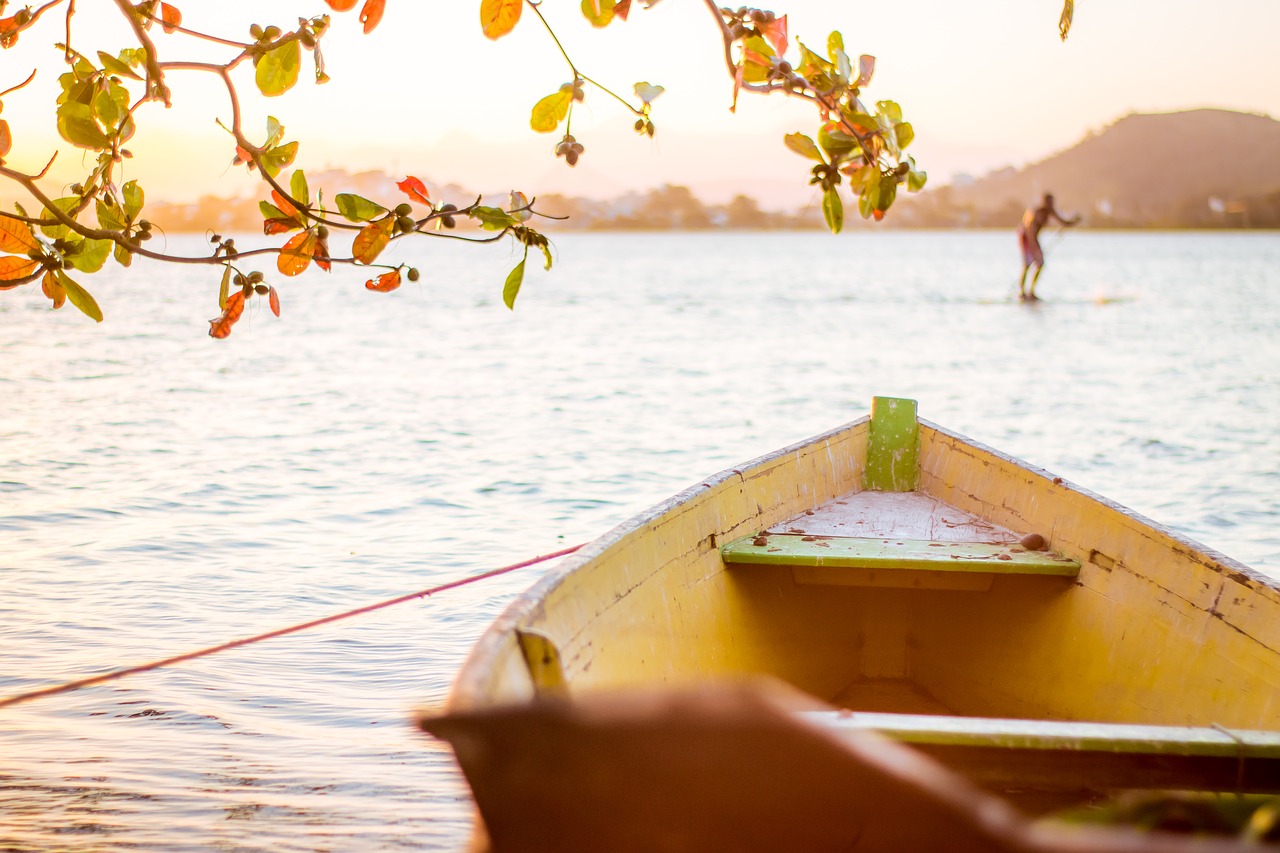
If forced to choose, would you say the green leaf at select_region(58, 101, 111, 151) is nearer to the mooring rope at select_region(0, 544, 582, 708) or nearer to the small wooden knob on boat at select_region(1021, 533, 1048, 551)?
the mooring rope at select_region(0, 544, 582, 708)

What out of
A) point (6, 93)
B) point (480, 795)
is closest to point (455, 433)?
point (6, 93)

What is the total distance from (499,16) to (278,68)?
628 millimetres

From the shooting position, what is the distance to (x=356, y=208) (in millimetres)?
2543

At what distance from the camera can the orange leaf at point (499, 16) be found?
2238mm

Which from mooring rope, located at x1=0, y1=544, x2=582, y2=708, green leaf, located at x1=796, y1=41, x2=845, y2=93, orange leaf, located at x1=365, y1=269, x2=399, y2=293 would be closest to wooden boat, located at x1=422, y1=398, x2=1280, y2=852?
mooring rope, located at x1=0, y1=544, x2=582, y2=708

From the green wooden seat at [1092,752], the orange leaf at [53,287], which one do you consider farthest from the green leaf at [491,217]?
the green wooden seat at [1092,752]

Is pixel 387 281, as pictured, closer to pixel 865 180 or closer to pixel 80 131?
pixel 80 131

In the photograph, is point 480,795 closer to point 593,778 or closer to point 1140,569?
point 593,778

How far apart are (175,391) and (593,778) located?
53.8 feet

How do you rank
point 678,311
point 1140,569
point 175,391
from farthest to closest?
point 678,311
point 175,391
point 1140,569

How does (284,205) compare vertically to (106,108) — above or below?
below

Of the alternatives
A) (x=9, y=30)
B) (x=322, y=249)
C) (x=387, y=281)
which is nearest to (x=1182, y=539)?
(x=387, y=281)

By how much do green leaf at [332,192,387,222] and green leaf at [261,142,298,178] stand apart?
371mm

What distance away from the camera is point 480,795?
1716 millimetres
